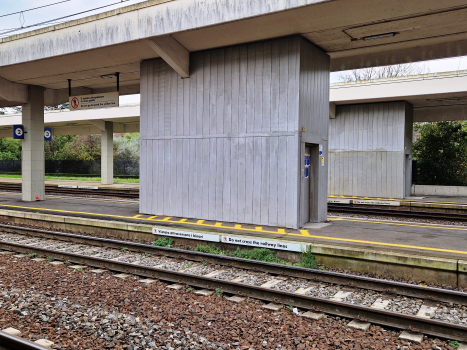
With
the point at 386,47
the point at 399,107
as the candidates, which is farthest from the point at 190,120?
the point at 399,107

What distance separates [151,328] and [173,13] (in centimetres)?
744

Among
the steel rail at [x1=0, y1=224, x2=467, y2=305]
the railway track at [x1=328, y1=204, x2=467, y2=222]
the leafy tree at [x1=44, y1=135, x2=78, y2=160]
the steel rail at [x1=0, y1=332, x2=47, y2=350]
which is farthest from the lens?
the leafy tree at [x1=44, y1=135, x2=78, y2=160]

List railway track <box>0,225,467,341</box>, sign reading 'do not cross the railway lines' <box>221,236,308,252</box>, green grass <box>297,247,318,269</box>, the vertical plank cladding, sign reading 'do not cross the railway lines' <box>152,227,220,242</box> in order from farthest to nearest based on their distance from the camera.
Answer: the vertical plank cladding < sign reading 'do not cross the railway lines' <box>152,227,220,242</box> < sign reading 'do not cross the railway lines' <box>221,236,308,252</box> < green grass <box>297,247,318,269</box> < railway track <box>0,225,467,341</box>

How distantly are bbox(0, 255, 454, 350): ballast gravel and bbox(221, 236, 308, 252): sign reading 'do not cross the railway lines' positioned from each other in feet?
7.38

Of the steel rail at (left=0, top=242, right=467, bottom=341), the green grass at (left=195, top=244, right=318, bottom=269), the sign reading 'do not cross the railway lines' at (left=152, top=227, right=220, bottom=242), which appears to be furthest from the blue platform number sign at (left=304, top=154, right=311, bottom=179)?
the steel rail at (left=0, top=242, right=467, bottom=341)

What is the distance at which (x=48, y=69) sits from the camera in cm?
1335

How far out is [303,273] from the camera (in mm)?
6781

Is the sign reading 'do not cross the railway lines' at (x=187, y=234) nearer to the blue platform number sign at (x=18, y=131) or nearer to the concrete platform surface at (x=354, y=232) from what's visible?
the concrete platform surface at (x=354, y=232)

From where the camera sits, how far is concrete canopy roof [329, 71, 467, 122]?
16422 mm

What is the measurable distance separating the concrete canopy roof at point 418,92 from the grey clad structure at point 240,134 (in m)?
8.02

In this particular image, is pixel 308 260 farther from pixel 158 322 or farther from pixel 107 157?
pixel 107 157

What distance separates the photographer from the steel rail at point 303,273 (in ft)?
18.5

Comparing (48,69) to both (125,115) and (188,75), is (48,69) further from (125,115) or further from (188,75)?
(125,115)

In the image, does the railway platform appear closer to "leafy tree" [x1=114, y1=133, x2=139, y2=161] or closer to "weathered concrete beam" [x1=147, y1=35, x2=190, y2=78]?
"weathered concrete beam" [x1=147, y1=35, x2=190, y2=78]
